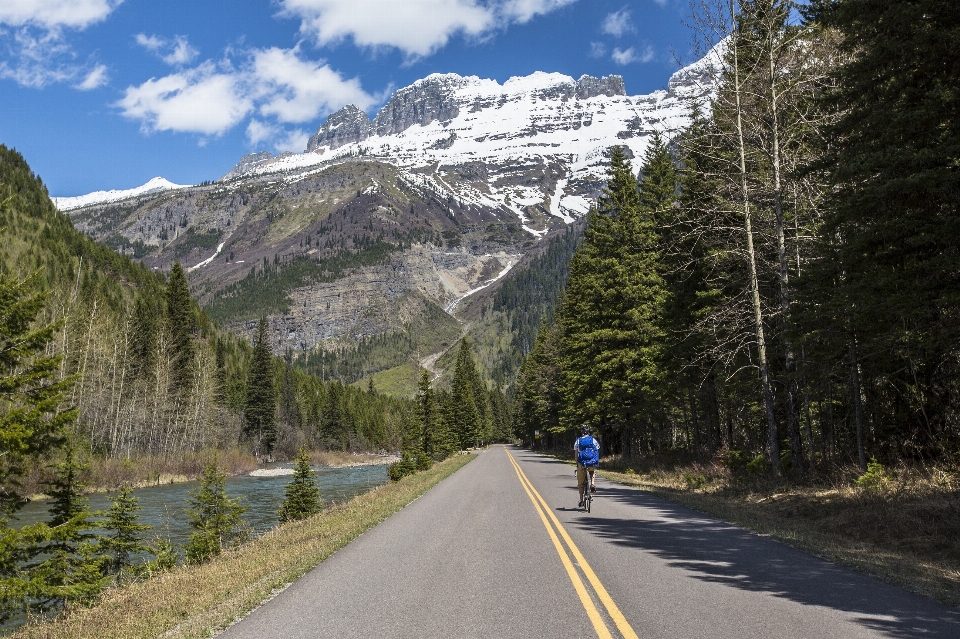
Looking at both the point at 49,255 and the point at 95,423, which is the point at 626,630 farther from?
the point at 49,255

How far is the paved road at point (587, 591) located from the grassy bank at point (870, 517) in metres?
0.59

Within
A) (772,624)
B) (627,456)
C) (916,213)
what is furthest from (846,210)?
(627,456)

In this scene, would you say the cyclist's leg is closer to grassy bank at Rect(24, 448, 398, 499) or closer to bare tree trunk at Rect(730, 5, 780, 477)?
bare tree trunk at Rect(730, 5, 780, 477)

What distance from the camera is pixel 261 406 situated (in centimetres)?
7606

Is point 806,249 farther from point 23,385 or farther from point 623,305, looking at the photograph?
point 23,385

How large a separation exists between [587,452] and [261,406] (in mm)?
70049

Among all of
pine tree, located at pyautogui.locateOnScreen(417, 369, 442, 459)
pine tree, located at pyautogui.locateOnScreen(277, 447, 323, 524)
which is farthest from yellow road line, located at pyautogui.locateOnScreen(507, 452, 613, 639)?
pine tree, located at pyautogui.locateOnScreen(417, 369, 442, 459)

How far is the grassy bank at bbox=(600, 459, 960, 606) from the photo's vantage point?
7.60 metres

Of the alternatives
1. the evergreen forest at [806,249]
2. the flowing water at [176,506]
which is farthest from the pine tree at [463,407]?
the evergreen forest at [806,249]

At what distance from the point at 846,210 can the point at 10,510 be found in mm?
16333

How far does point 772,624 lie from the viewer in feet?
17.5

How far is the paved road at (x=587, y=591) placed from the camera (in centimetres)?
533

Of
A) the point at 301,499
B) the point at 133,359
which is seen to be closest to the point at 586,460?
the point at 301,499

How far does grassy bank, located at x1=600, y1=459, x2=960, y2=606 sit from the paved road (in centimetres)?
59
